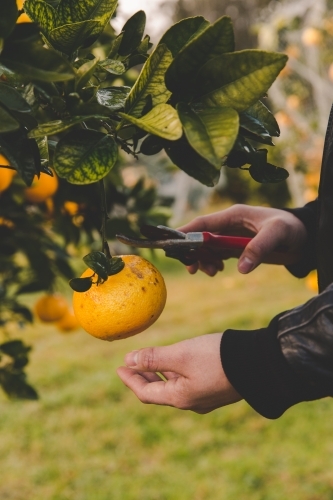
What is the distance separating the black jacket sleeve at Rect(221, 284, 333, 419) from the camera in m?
0.81

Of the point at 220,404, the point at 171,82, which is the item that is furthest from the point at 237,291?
the point at 171,82

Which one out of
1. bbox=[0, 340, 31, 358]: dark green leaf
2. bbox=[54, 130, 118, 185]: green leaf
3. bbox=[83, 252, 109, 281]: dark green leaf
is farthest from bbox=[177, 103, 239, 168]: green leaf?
bbox=[0, 340, 31, 358]: dark green leaf

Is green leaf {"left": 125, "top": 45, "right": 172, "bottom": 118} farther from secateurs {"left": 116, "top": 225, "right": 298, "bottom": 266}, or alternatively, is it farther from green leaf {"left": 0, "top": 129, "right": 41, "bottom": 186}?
secateurs {"left": 116, "top": 225, "right": 298, "bottom": 266}

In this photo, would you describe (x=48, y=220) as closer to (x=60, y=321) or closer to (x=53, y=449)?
(x=60, y=321)

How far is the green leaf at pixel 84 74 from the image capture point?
574 mm

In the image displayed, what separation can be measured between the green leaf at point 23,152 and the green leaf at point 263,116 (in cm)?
25

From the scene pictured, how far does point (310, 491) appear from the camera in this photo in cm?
228

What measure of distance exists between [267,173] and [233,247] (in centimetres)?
49

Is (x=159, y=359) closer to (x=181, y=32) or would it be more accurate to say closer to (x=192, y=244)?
(x=192, y=244)

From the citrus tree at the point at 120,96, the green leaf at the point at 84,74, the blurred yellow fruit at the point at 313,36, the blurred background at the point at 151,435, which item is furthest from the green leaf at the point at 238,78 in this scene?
the blurred yellow fruit at the point at 313,36

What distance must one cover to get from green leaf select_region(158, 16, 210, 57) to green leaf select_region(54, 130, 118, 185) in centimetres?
12

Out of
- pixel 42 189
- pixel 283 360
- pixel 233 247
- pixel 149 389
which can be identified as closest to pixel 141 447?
pixel 42 189

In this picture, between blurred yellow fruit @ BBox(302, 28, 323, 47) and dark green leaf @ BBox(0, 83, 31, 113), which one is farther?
blurred yellow fruit @ BBox(302, 28, 323, 47)

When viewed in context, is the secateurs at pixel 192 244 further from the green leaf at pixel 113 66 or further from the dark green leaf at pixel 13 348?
the dark green leaf at pixel 13 348
